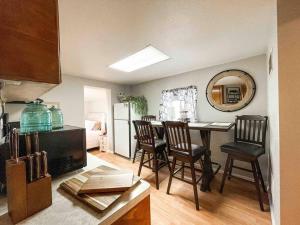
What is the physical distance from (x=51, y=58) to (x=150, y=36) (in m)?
1.31

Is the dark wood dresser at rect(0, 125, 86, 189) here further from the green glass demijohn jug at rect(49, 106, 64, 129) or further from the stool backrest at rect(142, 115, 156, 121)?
the stool backrest at rect(142, 115, 156, 121)

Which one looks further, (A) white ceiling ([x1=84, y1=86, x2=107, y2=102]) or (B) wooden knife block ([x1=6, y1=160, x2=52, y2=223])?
(A) white ceiling ([x1=84, y1=86, x2=107, y2=102])

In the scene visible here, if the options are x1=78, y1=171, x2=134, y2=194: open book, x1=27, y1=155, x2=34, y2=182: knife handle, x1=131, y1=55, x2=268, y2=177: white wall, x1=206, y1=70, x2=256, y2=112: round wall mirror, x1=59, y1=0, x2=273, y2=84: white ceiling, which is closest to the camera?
x1=27, y1=155, x2=34, y2=182: knife handle

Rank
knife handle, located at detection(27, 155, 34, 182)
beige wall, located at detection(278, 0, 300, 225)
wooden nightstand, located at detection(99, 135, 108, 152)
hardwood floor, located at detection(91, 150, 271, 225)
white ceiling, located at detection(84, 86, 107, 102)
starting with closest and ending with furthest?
knife handle, located at detection(27, 155, 34, 182), beige wall, located at detection(278, 0, 300, 225), hardwood floor, located at detection(91, 150, 271, 225), white ceiling, located at detection(84, 86, 107, 102), wooden nightstand, located at detection(99, 135, 108, 152)

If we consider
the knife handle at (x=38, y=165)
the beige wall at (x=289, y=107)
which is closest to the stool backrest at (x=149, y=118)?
the beige wall at (x=289, y=107)

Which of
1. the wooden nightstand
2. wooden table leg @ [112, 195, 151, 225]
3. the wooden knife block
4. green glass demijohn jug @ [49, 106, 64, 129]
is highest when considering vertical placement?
green glass demijohn jug @ [49, 106, 64, 129]

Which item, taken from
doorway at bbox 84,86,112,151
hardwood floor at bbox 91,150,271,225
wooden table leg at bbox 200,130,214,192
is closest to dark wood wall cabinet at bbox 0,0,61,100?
hardwood floor at bbox 91,150,271,225

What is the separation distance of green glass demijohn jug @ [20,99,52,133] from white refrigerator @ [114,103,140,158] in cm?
259

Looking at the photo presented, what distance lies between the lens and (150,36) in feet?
5.36

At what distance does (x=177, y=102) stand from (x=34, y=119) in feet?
9.13

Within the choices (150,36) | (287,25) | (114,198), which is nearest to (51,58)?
(114,198)

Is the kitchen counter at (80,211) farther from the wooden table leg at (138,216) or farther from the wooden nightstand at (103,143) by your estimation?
the wooden nightstand at (103,143)

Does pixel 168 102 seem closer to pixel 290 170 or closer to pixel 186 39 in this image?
pixel 186 39

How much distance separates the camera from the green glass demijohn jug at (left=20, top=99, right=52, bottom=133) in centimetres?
90
